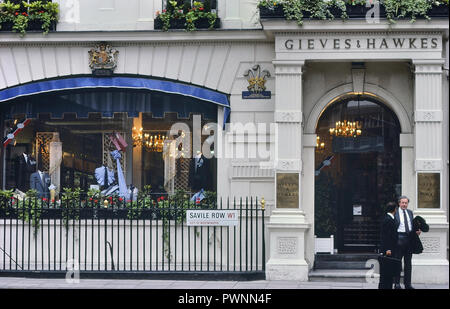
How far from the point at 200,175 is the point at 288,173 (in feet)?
8.30

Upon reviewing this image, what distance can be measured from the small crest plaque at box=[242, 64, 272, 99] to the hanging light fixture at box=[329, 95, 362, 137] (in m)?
1.96

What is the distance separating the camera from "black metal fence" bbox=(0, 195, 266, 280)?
17.5 meters

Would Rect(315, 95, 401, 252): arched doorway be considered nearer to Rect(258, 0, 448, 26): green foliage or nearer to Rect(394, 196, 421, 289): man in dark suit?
Rect(258, 0, 448, 26): green foliage

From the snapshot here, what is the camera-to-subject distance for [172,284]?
53.7ft

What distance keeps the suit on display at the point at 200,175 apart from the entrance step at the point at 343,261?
313 cm

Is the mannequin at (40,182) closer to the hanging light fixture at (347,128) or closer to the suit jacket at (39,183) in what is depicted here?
the suit jacket at (39,183)

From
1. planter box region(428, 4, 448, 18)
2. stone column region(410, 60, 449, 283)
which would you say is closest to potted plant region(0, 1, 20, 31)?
stone column region(410, 60, 449, 283)

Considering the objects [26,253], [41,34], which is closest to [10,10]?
[41,34]

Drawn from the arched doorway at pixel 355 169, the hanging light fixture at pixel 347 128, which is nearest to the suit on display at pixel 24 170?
the arched doorway at pixel 355 169

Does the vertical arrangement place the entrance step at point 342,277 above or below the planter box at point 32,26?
below

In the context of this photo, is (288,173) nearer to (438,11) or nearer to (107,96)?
(438,11)

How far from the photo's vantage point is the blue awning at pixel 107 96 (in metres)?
18.4

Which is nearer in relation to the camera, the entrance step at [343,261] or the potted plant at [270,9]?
the potted plant at [270,9]

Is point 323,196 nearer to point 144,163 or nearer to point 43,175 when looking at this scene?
point 144,163
